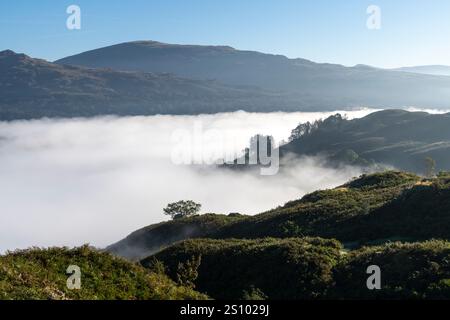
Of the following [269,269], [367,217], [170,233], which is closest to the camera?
[269,269]

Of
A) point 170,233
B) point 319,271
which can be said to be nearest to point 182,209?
point 170,233

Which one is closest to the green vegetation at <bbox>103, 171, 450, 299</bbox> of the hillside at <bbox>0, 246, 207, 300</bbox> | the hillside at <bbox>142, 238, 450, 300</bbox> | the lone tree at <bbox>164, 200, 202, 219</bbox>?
the hillside at <bbox>142, 238, 450, 300</bbox>

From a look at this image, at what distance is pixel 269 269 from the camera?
83.5 feet

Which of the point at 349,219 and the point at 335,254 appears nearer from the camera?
the point at 335,254

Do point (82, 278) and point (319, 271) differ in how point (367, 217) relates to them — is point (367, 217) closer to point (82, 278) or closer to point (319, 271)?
point (319, 271)

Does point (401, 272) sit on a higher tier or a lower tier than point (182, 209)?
higher

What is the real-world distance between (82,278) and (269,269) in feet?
35.7

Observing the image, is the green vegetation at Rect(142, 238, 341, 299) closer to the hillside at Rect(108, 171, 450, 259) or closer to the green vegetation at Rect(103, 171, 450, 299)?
the green vegetation at Rect(103, 171, 450, 299)

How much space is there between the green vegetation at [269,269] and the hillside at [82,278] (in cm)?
477

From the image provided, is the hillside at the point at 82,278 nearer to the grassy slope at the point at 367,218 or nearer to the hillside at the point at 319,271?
the hillside at the point at 319,271

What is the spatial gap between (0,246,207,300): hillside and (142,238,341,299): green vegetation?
477cm

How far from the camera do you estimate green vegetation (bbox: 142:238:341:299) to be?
22.6 metres

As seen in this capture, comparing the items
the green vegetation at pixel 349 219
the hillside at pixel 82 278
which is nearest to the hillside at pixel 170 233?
the green vegetation at pixel 349 219
